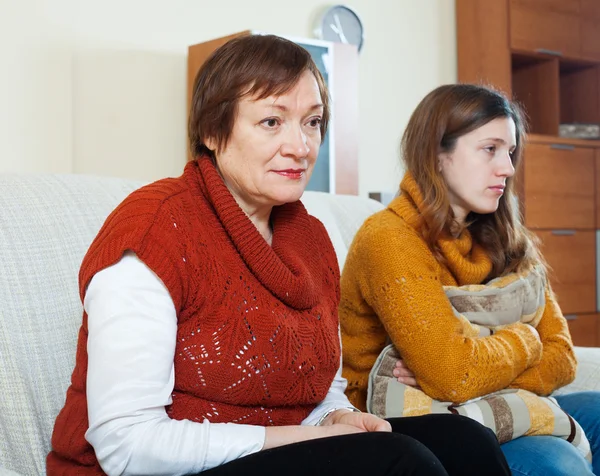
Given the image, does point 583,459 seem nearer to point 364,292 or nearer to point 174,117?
point 364,292

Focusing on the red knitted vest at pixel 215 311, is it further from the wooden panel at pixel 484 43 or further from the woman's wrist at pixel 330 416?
the wooden panel at pixel 484 43

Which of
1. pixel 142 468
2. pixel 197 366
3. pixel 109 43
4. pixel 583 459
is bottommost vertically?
pixel 583 459

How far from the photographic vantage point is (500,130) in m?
1.72

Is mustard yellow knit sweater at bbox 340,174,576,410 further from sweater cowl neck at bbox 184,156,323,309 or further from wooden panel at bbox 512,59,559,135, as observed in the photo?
wooden panel at bbox 512,59,559,135

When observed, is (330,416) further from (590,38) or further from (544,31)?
(590,38)

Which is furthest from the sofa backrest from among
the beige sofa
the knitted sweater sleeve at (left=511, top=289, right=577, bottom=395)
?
the knitted sweater sleeve at (left=511, top=289, right=577, bottom=395)

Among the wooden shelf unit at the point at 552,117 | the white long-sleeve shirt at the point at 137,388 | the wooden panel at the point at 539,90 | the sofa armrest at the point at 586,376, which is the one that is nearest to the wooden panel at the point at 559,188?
the wooden shelf unit at the point at 552,117

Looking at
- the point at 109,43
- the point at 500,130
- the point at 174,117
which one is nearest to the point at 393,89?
the point at 174,117

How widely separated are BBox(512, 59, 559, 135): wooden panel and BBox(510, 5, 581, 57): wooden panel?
0.10 metres

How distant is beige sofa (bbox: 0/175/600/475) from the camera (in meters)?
1.27

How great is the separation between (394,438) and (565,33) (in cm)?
379

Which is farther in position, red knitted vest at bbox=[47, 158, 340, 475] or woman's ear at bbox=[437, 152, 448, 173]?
woman's ear at bbox=[437, 152, 448, 173]

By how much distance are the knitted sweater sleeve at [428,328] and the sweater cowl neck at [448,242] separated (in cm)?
5

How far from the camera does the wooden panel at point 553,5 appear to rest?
4172 mm
